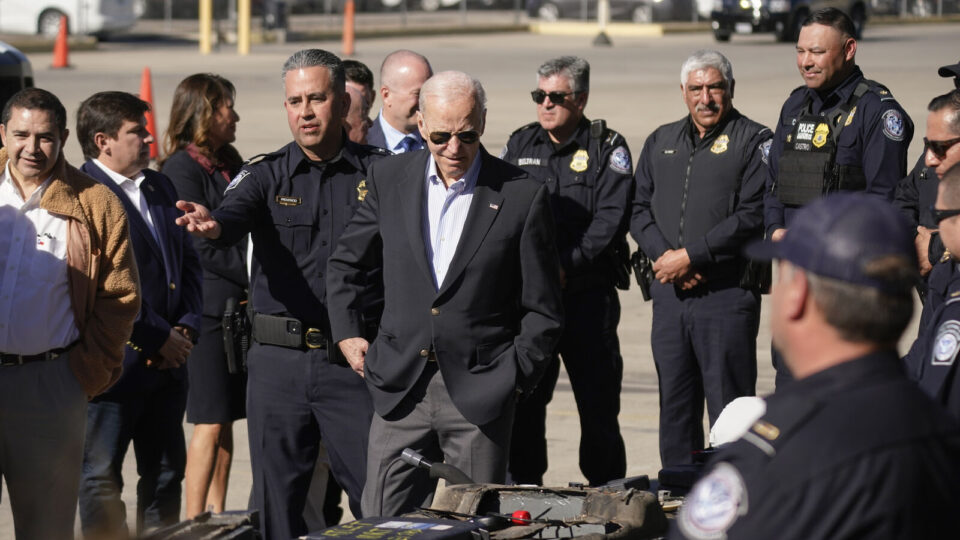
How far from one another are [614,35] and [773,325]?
35294 millimetres

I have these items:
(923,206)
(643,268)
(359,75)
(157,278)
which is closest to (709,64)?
(643,268)

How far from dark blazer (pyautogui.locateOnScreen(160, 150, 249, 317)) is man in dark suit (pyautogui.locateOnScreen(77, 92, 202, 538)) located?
0.41 metres

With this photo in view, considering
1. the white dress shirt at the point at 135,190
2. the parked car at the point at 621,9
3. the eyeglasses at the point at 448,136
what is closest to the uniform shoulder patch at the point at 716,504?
the eyeglasses at the point at 448,136

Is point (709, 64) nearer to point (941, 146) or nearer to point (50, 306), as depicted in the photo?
point (941, 146)

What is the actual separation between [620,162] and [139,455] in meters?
2.63

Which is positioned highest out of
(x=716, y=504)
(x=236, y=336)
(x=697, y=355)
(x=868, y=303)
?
(x=868, y=303)

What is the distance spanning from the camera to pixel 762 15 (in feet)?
103

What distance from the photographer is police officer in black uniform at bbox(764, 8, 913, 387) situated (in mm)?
5934

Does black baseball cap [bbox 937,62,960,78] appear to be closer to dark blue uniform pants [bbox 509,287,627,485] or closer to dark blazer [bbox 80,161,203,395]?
dark blue uniform pants [bbox 509,287,627,485]

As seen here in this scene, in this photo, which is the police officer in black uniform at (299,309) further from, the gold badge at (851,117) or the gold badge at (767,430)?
the gold badge at (767,430)

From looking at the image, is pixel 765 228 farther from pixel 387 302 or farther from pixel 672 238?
pixel 387 302

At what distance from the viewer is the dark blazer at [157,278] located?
567 cm

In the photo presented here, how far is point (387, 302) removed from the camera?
5051mm

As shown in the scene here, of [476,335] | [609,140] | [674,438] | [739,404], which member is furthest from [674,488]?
[609,140]
